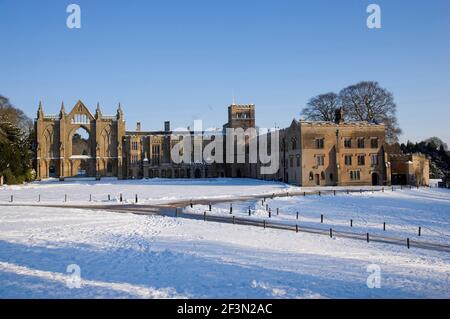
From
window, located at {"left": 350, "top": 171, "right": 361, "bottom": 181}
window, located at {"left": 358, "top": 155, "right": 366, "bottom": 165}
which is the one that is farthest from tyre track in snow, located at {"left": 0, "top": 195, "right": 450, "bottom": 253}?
window, located at {"left": 358, "top": 155, "right": 366, "bottom": 165}

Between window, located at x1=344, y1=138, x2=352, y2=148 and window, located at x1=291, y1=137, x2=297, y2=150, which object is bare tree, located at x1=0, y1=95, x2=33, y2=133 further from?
window, located at x1=344, y1=138, x2=352, y2=148

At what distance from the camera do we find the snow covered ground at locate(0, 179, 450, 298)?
11.8 metres

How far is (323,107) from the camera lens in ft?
255

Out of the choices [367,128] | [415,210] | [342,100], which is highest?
[342,100]

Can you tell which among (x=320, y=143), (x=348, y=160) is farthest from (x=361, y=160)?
(x=320, y=143)

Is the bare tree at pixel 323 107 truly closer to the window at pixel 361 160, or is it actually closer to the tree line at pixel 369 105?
the tree line at pixel 369 105

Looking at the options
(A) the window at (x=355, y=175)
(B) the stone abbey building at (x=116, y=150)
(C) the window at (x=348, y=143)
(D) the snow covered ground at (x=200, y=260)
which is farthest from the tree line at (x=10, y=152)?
(A) the window at (x=355, y=175)

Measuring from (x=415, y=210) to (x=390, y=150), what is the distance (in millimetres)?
41148

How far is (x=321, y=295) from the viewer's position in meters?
11.3

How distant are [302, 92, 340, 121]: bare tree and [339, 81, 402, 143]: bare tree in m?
4.10

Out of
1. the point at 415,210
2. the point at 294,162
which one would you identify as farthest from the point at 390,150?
the point at 415,210

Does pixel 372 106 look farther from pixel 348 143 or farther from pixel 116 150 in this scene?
pixel 116 150

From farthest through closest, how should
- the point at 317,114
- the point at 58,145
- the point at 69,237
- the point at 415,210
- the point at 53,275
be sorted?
the point at 58,145, the point at 317,114, the point at 415,210, the point at 69,237, the point at 53,275
